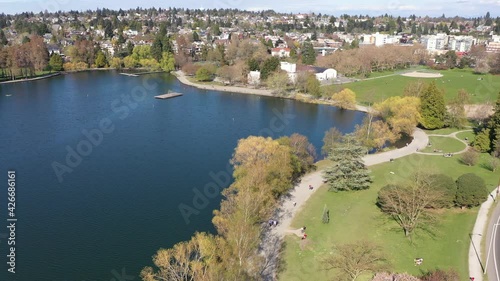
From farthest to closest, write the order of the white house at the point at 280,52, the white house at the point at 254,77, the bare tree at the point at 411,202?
the white house at the point at 280,52 → the white house at the point at 254,77 → the bare tree at the point at 411,202

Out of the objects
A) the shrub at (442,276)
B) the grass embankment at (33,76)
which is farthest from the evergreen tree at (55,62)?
the shrub at (442,276)

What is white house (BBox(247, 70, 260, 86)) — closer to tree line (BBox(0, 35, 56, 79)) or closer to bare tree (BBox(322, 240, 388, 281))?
tree line (BBox(0, 35, 56, 79))

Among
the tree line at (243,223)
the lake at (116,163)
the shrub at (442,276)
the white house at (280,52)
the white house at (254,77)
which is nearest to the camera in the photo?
the tree line at (243,223)

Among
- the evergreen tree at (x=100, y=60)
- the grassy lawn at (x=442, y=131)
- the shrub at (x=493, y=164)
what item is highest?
the evergreen tree at (x=100, y=60)

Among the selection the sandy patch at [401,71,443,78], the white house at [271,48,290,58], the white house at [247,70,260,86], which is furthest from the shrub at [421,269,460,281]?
the white house at [271,48,290,58]

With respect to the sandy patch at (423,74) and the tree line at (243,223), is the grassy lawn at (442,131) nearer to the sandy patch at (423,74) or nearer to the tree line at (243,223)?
the tree line at (243,223)

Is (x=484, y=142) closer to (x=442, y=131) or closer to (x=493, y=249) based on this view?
(x=442, y=131)

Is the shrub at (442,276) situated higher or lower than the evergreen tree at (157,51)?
lower
